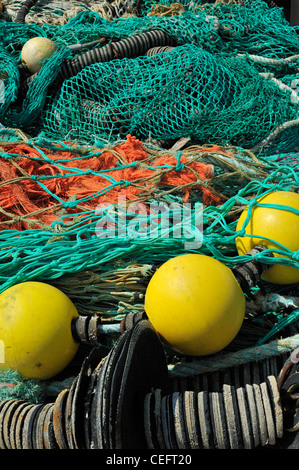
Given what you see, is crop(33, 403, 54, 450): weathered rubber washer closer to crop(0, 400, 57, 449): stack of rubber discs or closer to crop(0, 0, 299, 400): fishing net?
crop(0, 400, 57, 449): stack of rubber discs

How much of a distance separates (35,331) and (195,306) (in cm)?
49

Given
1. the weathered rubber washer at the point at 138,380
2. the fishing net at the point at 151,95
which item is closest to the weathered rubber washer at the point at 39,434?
the weathered rubber washer at the point at 138,380

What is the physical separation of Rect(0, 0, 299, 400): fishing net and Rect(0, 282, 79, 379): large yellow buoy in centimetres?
8

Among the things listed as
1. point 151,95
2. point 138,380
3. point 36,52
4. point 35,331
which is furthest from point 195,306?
point 36,52

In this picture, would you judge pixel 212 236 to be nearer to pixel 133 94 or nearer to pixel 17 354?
pixel 17 354

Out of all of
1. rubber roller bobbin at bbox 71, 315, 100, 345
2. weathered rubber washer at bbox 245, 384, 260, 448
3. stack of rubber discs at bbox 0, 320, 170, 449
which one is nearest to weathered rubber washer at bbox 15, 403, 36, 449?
stack of rubber discs at bbox 0, 320, 170, 449

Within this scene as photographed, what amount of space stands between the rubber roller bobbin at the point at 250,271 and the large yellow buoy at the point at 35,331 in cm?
58

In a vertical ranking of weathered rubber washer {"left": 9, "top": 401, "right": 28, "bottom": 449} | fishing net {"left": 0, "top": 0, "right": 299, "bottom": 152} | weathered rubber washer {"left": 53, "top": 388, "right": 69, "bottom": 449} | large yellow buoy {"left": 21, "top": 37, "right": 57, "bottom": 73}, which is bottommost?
weathered rubber washer {"left": 9, "top": 401, "right": 28, "bottom": 449}

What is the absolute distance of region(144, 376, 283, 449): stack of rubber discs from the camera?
1223 millimetres

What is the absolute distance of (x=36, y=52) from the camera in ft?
9.39

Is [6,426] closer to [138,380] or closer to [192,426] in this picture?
[138,380]

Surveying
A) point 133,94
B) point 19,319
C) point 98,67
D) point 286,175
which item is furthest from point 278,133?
point 19,319

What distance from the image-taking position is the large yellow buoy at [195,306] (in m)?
1.37

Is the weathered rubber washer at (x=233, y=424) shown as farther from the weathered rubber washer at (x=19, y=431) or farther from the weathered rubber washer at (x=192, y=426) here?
the weathered rubber washer at (x=19, y=431)
